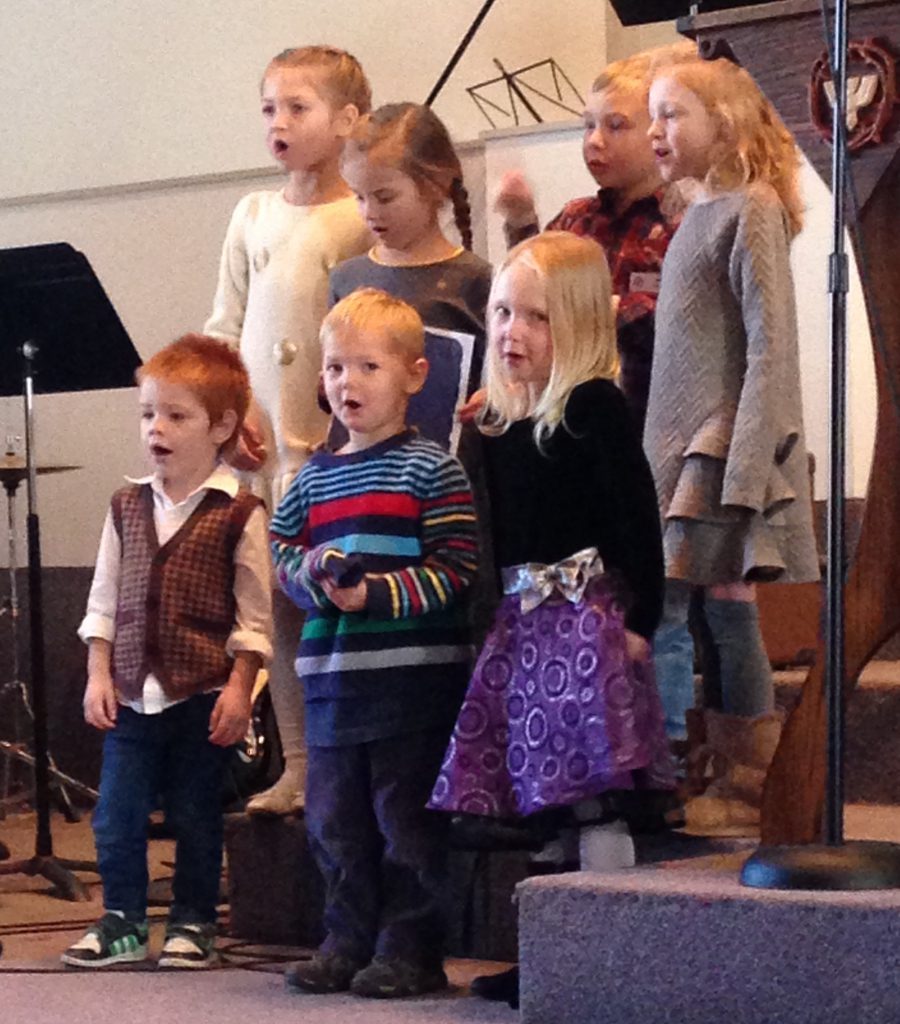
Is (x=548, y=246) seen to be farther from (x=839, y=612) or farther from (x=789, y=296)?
(x=839, y=612)

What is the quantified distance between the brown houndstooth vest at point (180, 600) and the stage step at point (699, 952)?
92 centimetres

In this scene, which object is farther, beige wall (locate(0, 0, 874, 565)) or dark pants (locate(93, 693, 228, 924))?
beige wall (locate(0, 0, 874, 565))

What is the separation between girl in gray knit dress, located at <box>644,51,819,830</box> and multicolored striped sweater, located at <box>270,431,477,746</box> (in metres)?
0.36

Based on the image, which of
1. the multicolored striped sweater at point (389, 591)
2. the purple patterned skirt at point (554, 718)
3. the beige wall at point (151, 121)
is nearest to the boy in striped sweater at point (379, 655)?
the multicolored striped sweater at point (389, 591)

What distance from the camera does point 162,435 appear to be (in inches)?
126

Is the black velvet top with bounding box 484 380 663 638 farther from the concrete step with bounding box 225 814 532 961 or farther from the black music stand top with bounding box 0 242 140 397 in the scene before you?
the black music stand top with bounding box 0 242 140 397

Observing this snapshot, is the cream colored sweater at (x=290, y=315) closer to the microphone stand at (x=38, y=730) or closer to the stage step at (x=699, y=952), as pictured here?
the microphone stand at (x=38, y=730)

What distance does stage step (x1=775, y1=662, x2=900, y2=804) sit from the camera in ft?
11.0

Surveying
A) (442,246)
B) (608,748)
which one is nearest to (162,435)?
(442,246)

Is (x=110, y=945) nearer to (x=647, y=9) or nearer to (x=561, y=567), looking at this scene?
(x=561, y=567)

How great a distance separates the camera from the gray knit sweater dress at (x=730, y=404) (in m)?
2.92

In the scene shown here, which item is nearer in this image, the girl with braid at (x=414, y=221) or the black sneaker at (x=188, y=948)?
the black sneaker at (x=188, y=948)

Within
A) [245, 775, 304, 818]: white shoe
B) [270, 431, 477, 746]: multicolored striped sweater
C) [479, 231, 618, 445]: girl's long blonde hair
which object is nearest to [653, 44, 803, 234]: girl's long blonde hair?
[479, 231, 618, 445]: girl's long blonde hair

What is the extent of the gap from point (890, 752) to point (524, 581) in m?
1.00
